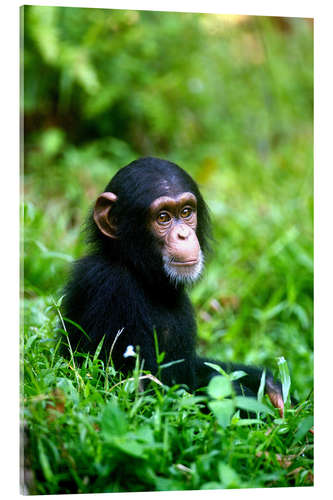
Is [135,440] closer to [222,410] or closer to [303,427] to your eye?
[222,410]

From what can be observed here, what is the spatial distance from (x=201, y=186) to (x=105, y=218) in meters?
3.58

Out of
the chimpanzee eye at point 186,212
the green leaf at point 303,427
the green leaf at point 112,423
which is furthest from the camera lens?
the chimpanzee eye at point 186,212

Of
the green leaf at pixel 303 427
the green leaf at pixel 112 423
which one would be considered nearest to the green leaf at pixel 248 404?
the green leaf at pixel 303 427

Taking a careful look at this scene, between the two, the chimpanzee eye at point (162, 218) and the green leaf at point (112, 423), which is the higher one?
the chimpanzee eye at point (162, 218)

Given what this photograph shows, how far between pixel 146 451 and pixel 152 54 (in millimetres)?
5877

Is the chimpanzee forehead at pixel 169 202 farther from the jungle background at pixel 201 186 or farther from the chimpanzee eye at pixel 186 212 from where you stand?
the jungle background at pixel 201 186

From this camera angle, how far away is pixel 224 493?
3781 millimetres

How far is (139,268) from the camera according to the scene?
4504mm

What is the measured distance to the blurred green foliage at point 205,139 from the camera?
7.17 meters

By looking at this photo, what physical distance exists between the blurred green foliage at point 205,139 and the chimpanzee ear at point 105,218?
157 cm

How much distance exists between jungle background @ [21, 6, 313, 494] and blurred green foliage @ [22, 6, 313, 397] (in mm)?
23

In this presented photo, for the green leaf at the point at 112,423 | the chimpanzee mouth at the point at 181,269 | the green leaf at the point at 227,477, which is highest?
the chimpanzee mouth at the point at 181,269
